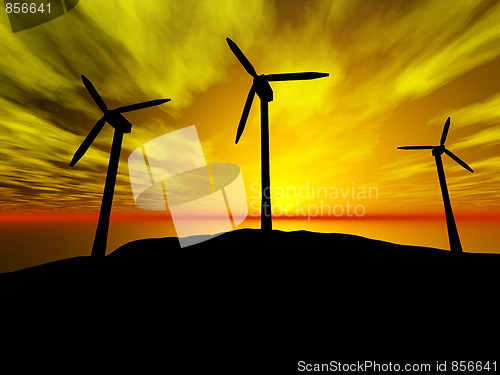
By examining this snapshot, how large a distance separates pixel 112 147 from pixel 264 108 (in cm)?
2278

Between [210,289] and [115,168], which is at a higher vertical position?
[115,168]

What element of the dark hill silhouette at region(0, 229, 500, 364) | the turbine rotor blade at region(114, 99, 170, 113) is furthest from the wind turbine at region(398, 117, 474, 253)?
the turbine rotor blade at region(114, 99, 170, 113)

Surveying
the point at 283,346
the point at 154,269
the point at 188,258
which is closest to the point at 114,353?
the point at 283,346

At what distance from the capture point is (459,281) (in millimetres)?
18781

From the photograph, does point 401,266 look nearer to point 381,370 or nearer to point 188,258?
point 381,370

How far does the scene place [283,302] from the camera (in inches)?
579

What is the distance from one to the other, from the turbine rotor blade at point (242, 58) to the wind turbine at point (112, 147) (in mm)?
12117

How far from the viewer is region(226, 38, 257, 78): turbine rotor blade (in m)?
27.3

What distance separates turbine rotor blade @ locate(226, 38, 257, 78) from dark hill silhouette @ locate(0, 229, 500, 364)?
22.8 m

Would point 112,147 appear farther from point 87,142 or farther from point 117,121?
point 117,121

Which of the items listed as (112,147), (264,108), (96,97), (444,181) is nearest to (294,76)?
(264,108)

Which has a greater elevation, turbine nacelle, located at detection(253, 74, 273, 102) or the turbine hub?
turbine nacelle, located at detection(253, 74, 273, 102)

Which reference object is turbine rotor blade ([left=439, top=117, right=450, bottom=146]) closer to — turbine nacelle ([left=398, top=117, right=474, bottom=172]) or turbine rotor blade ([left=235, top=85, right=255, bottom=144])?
turbine nacelle ([left=398, top=117, right=474, bottom=172])

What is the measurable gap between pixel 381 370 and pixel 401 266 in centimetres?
1592
